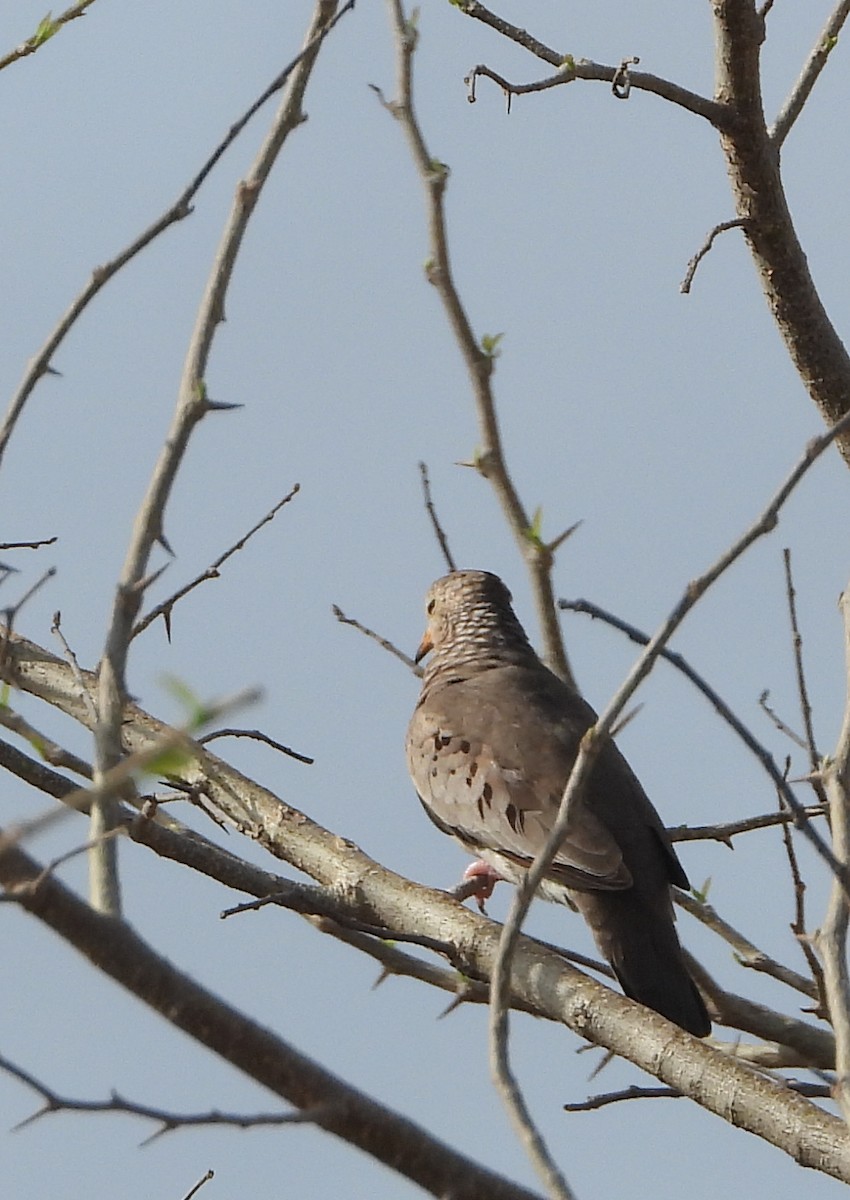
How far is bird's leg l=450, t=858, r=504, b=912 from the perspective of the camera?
557 centimetres

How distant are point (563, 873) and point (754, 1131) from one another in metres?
1.68

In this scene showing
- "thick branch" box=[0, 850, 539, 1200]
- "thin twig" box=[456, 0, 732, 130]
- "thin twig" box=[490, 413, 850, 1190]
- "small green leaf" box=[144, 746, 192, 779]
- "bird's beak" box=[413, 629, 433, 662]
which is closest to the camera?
"small green leaf" box=[144, 746, 192, 779]

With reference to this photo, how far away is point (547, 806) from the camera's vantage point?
5.37 m

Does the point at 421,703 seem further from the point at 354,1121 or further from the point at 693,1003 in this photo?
the point at 354,1121

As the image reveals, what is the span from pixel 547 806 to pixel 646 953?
2.08 ft

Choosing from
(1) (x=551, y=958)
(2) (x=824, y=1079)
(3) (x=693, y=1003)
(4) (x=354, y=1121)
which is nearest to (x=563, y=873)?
(3) (x=693, y=1003)

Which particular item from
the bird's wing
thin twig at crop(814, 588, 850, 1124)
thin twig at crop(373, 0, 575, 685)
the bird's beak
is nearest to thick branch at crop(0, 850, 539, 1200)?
thin twig at crop(814, 588, 850, 1124)

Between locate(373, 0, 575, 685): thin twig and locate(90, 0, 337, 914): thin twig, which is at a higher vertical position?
locate(373, 0, 575, 685): thin twig

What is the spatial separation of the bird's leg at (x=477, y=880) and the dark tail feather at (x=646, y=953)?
41cm

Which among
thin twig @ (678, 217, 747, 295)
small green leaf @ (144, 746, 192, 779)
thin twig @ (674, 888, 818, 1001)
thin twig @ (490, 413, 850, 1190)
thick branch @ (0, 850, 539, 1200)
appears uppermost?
thin twig @ (678, 217, 747, 295)

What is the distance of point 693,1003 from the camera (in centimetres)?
461

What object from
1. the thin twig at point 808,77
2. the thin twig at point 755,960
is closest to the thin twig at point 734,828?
the thin twig at point 755,960

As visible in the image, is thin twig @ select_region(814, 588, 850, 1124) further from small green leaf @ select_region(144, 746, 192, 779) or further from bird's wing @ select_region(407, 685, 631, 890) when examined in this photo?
bird's wing @ select_region(407, 685, 631, 890)

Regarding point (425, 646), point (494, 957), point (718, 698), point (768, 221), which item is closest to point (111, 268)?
point (718, 698)
